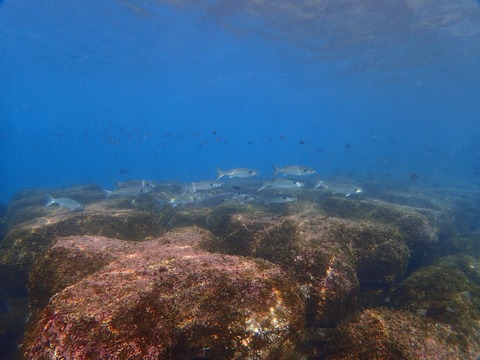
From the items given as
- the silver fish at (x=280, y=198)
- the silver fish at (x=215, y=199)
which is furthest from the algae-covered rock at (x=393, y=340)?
the silver fish at (x=215, y=199)

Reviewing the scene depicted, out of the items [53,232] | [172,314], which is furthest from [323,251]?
[53,232]

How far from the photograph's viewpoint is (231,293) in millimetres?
3324

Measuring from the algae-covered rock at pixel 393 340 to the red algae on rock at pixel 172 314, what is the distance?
0.88 meters

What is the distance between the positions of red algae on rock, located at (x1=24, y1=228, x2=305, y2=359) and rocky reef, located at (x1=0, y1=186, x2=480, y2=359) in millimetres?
12

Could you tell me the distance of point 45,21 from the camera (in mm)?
24469

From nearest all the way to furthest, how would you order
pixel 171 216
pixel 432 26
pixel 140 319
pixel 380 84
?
pixel 140 319 → pixel 171 216 → pixel 432 26 → pixel 380 84

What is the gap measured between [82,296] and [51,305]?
31 centimetres

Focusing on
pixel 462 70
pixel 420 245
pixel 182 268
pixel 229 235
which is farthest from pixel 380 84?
pixel 182 268

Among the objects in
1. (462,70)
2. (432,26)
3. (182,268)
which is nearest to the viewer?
(182,268)

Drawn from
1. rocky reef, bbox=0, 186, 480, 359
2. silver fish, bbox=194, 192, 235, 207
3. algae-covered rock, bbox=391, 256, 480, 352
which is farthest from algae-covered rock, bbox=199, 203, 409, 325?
silver fish, bbox=194, 192, 235, 207

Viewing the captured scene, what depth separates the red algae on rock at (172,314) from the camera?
264 centimetres

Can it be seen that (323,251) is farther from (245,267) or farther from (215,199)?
(215,199)

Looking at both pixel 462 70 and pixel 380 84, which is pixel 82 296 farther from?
pixel 380 84

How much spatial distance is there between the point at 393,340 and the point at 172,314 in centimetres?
288
